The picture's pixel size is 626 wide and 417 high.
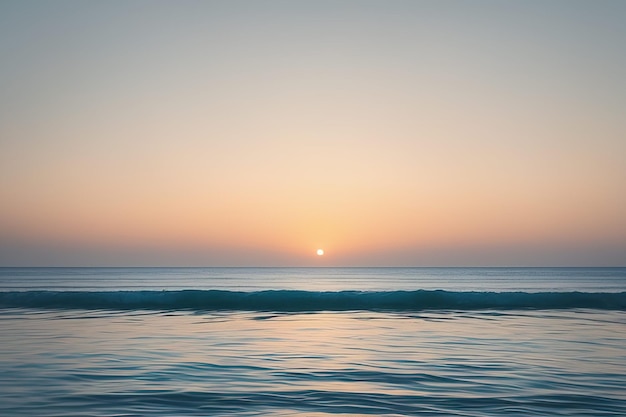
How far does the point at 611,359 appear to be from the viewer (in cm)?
1325

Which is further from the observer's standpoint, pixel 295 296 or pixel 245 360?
pixel 295 296

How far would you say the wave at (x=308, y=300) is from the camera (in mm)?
32250

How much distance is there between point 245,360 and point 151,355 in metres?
2.14

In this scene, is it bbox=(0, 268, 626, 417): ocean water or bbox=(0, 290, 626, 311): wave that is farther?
bbox=(0, 290, 626, 311): wave

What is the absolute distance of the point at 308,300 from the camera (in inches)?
1371

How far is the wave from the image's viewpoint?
32250 millimetres

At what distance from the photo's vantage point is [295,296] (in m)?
35.8

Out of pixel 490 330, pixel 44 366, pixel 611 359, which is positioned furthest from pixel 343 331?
pixel 44 366

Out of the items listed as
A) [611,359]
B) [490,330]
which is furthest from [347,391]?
[490,330]

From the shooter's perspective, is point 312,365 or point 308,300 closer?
point 312,365

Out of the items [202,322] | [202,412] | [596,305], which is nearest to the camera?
[202,412]

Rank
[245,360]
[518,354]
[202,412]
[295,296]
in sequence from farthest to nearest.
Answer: [295,296] → [518,354] → [245,360] → [202,412]

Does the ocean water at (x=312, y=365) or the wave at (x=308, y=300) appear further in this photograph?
the wave at (x=308, y=300)

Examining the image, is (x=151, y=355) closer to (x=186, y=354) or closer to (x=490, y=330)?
(x=186, y=354)
